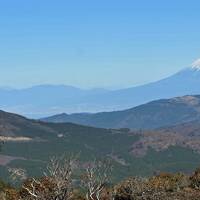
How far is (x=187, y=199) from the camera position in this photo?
188 ft

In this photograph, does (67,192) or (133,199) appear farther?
(133,199)

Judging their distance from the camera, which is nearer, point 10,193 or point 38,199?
point 38,199

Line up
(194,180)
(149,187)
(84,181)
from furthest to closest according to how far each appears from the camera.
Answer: (194,180)
(149,187)
(84,181)

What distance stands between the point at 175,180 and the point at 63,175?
45.1 metres

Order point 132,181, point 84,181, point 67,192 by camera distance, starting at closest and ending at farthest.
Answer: point 67,192
point 84,181
point 132,181

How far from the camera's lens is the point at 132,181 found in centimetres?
7062

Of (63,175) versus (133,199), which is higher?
(63,175)

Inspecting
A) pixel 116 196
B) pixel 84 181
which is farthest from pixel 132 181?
pixel 84 181

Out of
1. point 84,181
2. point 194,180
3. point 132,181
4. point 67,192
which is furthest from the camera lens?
point 194,180

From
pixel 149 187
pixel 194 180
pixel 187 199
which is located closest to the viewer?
pixel 187 199

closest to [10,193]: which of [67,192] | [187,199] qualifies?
[187,199]

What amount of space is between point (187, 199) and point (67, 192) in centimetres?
2208

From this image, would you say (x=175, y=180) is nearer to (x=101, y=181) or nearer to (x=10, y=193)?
(x=10, y=193)

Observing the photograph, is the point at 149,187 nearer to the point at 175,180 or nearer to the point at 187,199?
the point at 187,199
